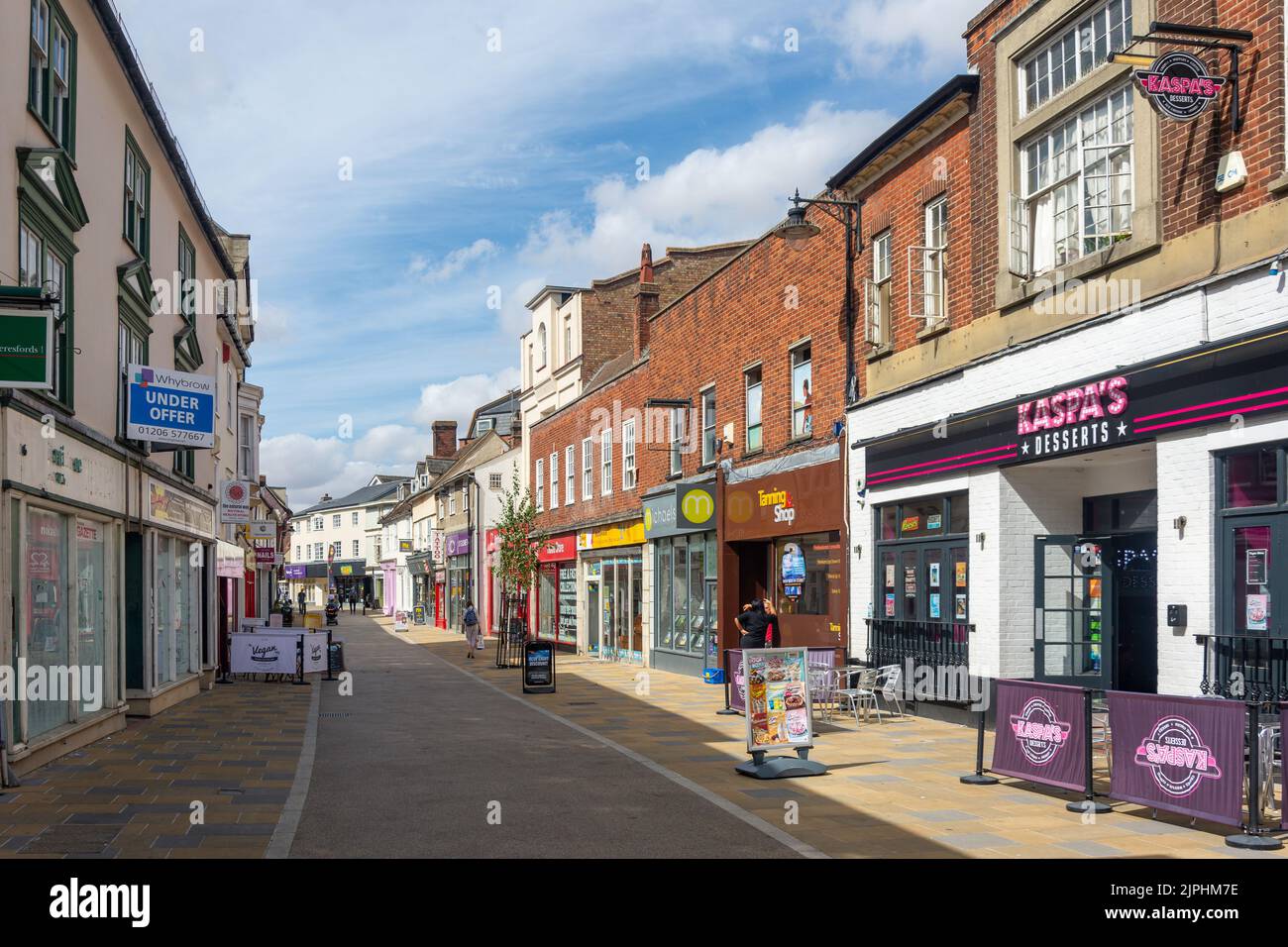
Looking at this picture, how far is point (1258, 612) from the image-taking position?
429 inches

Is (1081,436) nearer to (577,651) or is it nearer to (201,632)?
(201,632)

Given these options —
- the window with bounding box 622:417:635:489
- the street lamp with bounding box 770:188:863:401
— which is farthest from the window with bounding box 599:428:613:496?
the street lamp with bounding box 770:188:863:401

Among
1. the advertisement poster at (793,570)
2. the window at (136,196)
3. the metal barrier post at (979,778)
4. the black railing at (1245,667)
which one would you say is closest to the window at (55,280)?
the window at (136,196)

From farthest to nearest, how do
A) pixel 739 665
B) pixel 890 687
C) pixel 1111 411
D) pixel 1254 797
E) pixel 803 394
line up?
pixel 803 394 → pixel 739 665 → pixel 890 687 → pixel 1111 411 → pixel 1254 797

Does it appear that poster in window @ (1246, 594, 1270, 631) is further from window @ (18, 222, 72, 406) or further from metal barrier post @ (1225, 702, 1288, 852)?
window @ (18, 222, 72, 406)

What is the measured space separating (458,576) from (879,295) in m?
43.1

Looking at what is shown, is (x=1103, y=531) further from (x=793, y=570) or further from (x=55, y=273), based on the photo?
(x=55, y=273)

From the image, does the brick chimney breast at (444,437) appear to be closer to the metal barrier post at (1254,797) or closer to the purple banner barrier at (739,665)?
the purple banner barrier at (739,665)

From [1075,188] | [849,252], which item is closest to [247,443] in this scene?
[849,252]

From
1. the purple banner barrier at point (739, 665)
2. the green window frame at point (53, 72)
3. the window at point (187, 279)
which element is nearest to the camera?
the green window frame at point (53, 72)

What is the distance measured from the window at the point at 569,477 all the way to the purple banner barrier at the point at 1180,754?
27.9 m

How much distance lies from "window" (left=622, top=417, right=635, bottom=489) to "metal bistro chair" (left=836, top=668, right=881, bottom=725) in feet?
45.7

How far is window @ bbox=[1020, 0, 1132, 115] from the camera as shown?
43.0 ft

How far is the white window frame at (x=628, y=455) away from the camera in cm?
3105
